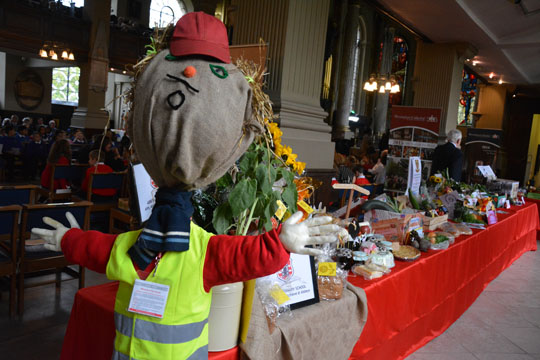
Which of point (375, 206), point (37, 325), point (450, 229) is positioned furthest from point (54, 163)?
point (450, 229)

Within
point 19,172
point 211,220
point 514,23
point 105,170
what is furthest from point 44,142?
point 514,23

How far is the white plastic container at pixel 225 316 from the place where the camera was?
3.78 ft

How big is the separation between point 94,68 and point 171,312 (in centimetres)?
1185

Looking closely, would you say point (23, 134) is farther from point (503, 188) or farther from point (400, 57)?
point (400, 57)

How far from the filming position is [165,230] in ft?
3.29

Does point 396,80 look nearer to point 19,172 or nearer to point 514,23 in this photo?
point 514,23

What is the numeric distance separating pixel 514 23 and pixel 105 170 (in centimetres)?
725

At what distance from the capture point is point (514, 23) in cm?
732

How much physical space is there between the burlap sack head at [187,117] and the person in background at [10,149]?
29.0ft

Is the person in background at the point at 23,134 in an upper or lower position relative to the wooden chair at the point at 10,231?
upper

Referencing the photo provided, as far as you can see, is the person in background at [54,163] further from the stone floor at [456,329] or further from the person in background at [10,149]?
the person in background at [10,149]

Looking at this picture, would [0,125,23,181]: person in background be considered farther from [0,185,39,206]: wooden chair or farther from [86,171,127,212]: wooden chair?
[0,185,39,206]: wooden chair

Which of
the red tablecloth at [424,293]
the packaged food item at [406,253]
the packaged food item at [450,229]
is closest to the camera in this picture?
the red tablecloth at [424,293]

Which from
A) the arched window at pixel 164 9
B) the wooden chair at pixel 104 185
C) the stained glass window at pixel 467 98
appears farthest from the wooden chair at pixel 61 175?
the stained glass window at pixel 467 98
